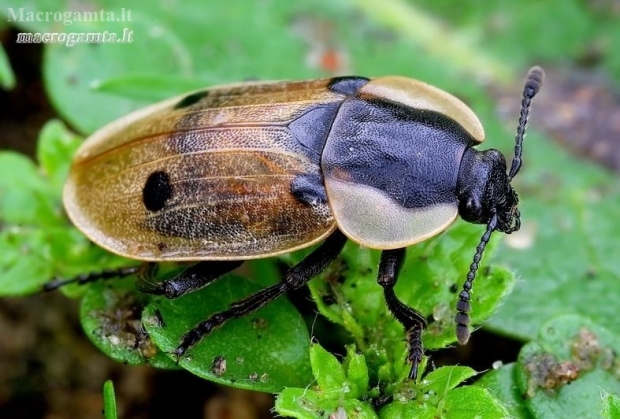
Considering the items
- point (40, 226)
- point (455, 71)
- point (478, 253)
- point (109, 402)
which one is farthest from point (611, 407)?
point (455, 71)

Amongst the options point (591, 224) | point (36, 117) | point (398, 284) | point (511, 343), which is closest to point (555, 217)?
point (591, 224)

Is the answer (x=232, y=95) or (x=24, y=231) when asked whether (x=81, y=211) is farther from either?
(x=232, y=95)

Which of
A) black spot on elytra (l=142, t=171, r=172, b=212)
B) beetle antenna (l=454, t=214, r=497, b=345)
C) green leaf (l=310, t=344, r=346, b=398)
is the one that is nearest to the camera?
green leaf (l=310, t=344, r=346, b=398)

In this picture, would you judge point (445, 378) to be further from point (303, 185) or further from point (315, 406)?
point (303, 185)

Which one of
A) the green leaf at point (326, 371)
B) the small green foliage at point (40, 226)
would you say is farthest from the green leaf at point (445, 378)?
the small green foliage at point (40, 226)

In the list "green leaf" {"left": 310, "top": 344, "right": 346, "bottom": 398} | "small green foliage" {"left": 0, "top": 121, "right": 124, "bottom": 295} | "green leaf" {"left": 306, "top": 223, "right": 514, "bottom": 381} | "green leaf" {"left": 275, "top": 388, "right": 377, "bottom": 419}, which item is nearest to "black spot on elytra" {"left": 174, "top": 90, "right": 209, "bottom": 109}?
"small green foliage" {"left": 0, "top": 121, "right": 124, "bottom": 295}

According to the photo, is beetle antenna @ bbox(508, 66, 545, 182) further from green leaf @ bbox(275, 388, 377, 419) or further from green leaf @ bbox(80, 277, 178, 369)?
green leaf @ bbox(80, 277, 178, 369)

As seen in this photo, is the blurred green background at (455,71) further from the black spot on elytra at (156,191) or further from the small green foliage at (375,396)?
the small green foliage at (375,396)
